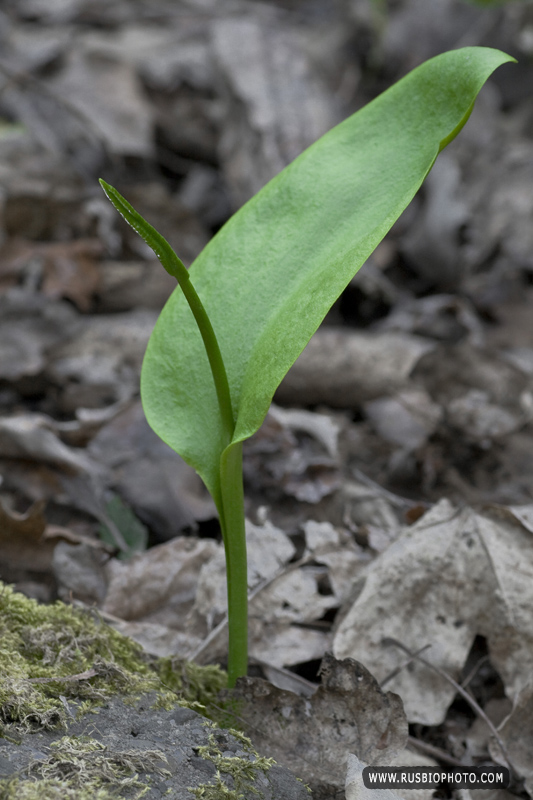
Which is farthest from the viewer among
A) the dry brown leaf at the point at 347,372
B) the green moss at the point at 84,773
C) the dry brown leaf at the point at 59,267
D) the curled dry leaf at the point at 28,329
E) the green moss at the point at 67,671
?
the dry brown leaf at the point at 59,267

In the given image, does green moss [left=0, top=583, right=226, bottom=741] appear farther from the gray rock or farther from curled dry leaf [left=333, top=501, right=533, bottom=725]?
curled dry leaf [left=333, top=501, right=533, bottom=725]

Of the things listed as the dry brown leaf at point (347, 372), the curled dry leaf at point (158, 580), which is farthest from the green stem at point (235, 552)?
the dry brown leaf at point (347, 372)

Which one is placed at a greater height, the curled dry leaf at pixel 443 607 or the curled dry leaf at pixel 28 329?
the curled dry leaf at pixel 28 329

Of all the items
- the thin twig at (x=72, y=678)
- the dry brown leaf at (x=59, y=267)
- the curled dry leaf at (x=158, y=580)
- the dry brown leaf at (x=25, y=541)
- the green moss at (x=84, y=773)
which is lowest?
the green moss at (x=84, y=773)

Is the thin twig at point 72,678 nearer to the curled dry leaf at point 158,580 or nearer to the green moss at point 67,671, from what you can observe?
the green moss at point 67,671

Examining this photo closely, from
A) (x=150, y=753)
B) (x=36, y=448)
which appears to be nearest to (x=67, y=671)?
(x=150, y=753)

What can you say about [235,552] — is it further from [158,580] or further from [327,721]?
[158,580]

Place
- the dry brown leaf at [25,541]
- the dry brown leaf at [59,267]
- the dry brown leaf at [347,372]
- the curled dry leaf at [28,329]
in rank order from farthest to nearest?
1. the dry brown leaf at [59,267]
2. the dry brown leaf at [347,372]
3. the curled dry leaf at [28,329]
4. the dry brown leaf at [25,541]

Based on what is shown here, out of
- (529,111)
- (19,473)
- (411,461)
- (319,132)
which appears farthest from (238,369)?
(529,111)

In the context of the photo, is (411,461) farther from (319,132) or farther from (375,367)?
(319,132)
